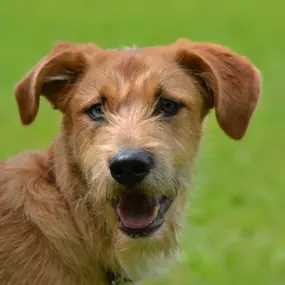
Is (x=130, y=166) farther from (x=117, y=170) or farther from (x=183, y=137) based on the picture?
(x=183, y=137)

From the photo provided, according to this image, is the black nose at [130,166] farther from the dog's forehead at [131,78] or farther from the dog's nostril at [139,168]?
the dog's forehead at [131,78]

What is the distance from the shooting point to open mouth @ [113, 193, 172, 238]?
18.4ft

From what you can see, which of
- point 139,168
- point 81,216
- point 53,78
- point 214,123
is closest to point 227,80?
point 139,168

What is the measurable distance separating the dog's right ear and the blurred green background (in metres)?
1.02

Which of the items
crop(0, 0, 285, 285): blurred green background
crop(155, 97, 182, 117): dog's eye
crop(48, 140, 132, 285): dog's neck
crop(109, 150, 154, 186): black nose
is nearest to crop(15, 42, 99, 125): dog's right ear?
crop(48, 140, 132, 285): dog's neck

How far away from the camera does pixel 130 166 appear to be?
530cm

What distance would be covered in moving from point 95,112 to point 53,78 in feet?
1.22

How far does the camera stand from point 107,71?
19.4ft

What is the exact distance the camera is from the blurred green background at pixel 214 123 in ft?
26.5

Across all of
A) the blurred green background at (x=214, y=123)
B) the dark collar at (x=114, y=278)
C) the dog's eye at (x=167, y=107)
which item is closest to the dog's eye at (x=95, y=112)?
the dog's eye at (x=167, y=107)

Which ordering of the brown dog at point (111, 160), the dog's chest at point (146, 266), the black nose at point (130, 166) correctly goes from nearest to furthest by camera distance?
1. the black nose at point (130, 166)
2. the brown dog at point (111, 160)
3. the dog's chest at point (146, 266)

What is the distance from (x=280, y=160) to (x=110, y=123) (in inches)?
250

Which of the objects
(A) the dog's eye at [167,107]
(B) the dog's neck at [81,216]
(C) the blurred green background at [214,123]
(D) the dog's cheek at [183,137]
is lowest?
(C) the blurred green background at [214,123]

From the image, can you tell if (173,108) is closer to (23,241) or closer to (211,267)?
(23,241)
